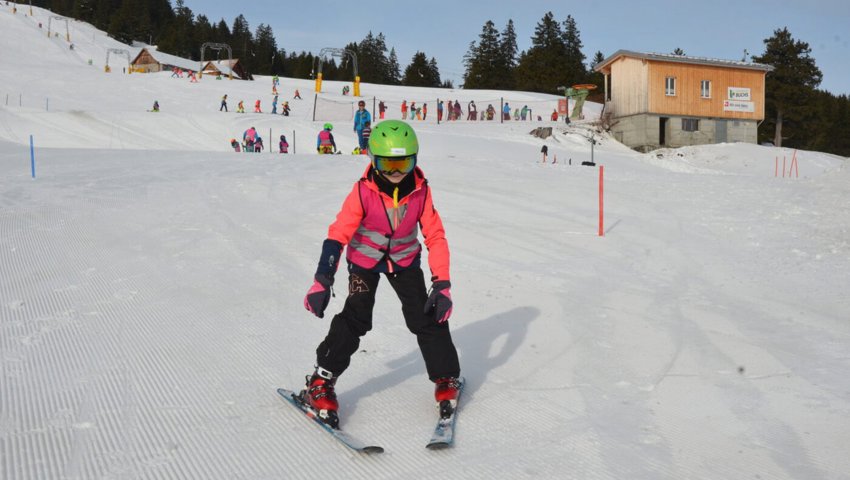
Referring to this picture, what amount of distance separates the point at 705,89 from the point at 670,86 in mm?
2370

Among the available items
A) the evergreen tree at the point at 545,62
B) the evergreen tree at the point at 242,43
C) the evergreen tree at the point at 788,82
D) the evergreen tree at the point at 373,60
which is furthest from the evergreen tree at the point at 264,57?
the evergreen tree at the point at 788,82

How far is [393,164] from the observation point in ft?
11.6

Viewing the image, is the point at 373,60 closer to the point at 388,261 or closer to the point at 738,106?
the point at 738,106

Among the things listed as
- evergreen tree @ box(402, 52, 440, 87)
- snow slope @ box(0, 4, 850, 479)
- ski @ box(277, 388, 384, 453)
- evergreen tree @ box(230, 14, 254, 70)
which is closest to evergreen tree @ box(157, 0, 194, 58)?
evergreen tree @ box(230, 14, 254, 70)

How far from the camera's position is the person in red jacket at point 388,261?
354 cm

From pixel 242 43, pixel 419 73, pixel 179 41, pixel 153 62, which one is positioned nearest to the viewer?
pixel 153 62

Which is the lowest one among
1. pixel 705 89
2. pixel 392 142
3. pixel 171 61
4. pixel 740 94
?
pixel 392 142

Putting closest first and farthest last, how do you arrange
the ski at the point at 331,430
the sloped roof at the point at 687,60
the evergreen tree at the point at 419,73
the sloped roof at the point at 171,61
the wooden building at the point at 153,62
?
the ski at the point at 331,430, the sloped roof at the point at 687,60, the wooden building at the point at 153,62, the sloped roof at the point at 171,61, the evergreen tree at the point at 419,73

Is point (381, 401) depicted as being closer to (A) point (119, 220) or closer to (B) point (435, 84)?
(A) point (119, 220)

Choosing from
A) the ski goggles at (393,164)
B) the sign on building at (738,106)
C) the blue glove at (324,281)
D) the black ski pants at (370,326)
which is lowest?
the black ski pants at (370,326)

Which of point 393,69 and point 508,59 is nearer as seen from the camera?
point 508,59

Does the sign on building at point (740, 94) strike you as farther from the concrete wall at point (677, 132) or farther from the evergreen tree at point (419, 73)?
the evergreen tree at point (419, 73)

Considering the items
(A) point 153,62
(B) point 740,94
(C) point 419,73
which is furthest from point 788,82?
(A) point 153,62

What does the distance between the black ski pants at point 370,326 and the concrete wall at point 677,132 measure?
35419 mm
